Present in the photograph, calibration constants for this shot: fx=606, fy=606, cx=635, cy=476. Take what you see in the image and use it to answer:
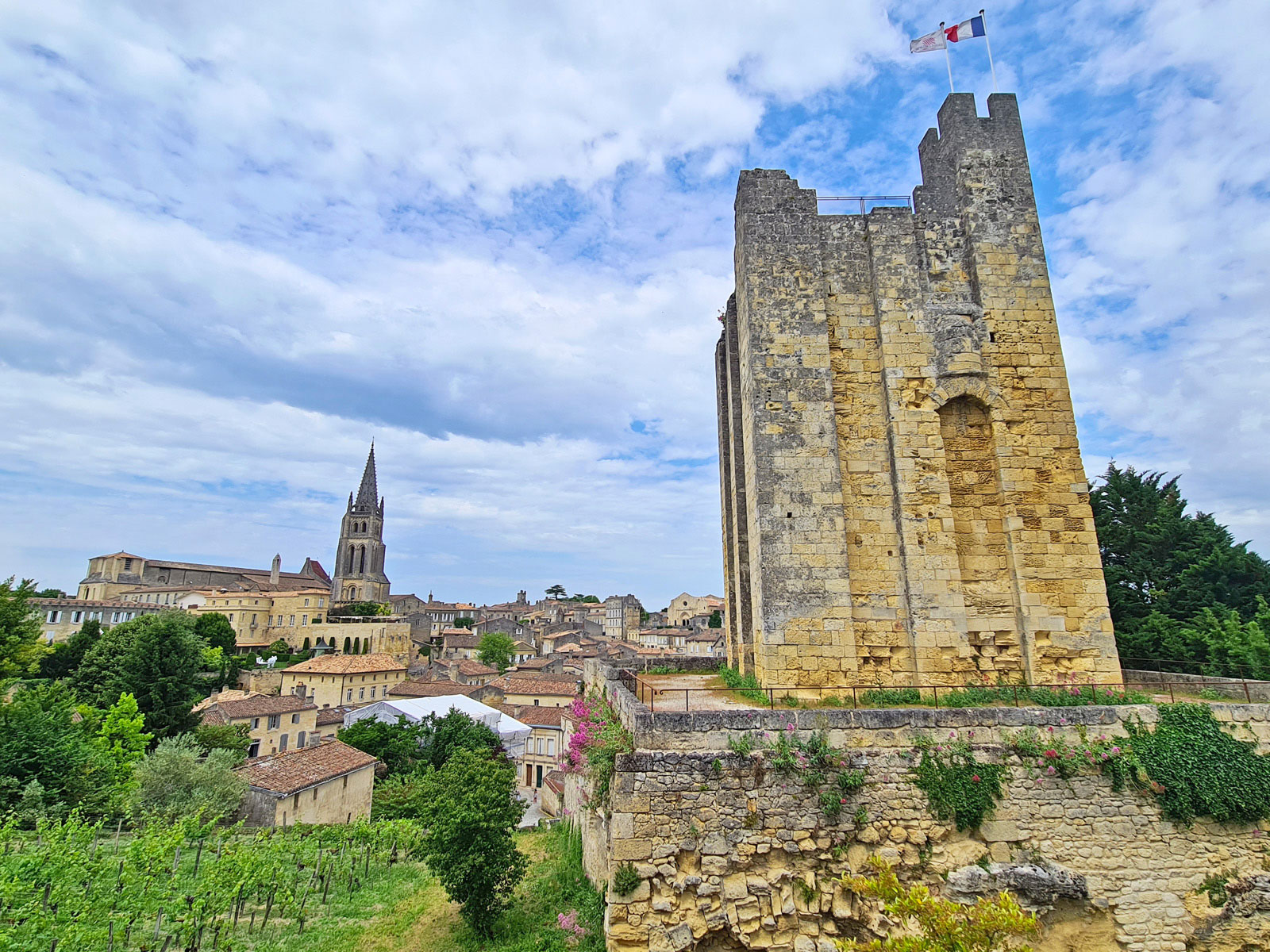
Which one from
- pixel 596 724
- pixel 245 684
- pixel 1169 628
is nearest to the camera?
pixel 596 724

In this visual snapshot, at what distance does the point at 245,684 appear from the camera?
5666 cm

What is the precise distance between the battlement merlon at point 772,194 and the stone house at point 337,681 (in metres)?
55.9

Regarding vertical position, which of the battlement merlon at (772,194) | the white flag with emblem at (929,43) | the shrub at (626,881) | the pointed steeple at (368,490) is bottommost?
the shrub at (626,881)

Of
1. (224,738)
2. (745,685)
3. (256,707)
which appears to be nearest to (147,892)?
(745,685)

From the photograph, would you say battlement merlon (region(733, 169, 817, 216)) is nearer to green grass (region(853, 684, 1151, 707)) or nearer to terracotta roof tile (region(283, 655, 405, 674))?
green grass (region(853, 684, 1151, 707))

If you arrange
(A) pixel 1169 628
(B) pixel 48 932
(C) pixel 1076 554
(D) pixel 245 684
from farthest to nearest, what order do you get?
(D) pixel 245 684 < (A) pixel 1169 628 < (C) pixel 1076 554 < (B) pixel 48 932

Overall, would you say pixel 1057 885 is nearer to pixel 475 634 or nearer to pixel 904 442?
pixel 904 442

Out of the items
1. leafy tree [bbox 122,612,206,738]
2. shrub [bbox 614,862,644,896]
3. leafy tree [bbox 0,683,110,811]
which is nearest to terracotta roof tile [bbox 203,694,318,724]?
leafy tree [bbox 122,612,206,738]

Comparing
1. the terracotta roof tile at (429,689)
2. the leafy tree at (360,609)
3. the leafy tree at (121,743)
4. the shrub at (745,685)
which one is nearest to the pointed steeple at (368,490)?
the leafy tree at (360,609)

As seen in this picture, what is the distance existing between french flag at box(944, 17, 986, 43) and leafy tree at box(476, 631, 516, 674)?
255 feet

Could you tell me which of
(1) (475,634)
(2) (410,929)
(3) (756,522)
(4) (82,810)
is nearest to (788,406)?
(3) (756,522)

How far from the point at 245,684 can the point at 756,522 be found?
205ft

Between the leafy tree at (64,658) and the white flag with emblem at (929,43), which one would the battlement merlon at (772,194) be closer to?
the white flag with emblem at (929,43)

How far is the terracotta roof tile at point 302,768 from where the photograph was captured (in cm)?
2333
